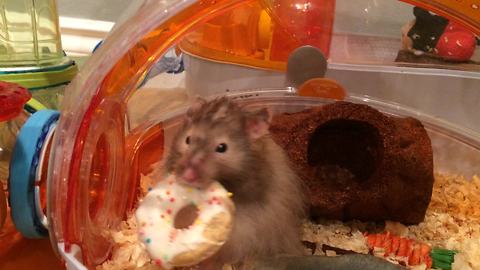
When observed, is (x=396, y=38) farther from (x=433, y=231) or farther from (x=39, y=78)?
(x=39, y=78)

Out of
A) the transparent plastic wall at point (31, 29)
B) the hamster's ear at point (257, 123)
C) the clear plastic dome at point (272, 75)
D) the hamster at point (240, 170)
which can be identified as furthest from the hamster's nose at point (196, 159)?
Answer: the transparent plastic wall at point (31, 29)

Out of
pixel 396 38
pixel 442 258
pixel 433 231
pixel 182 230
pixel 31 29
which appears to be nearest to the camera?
pixel 182 230

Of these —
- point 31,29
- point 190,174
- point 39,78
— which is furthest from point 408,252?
point 31,29

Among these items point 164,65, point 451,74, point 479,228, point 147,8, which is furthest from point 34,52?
point 479,228

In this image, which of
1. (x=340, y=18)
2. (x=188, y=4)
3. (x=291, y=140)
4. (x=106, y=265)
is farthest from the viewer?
(x=340, y=18)

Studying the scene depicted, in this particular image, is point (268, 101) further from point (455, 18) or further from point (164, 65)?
point (455, 18)

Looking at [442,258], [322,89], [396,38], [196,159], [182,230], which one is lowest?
[442,258]

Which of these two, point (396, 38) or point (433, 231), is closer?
point (433, 231)
